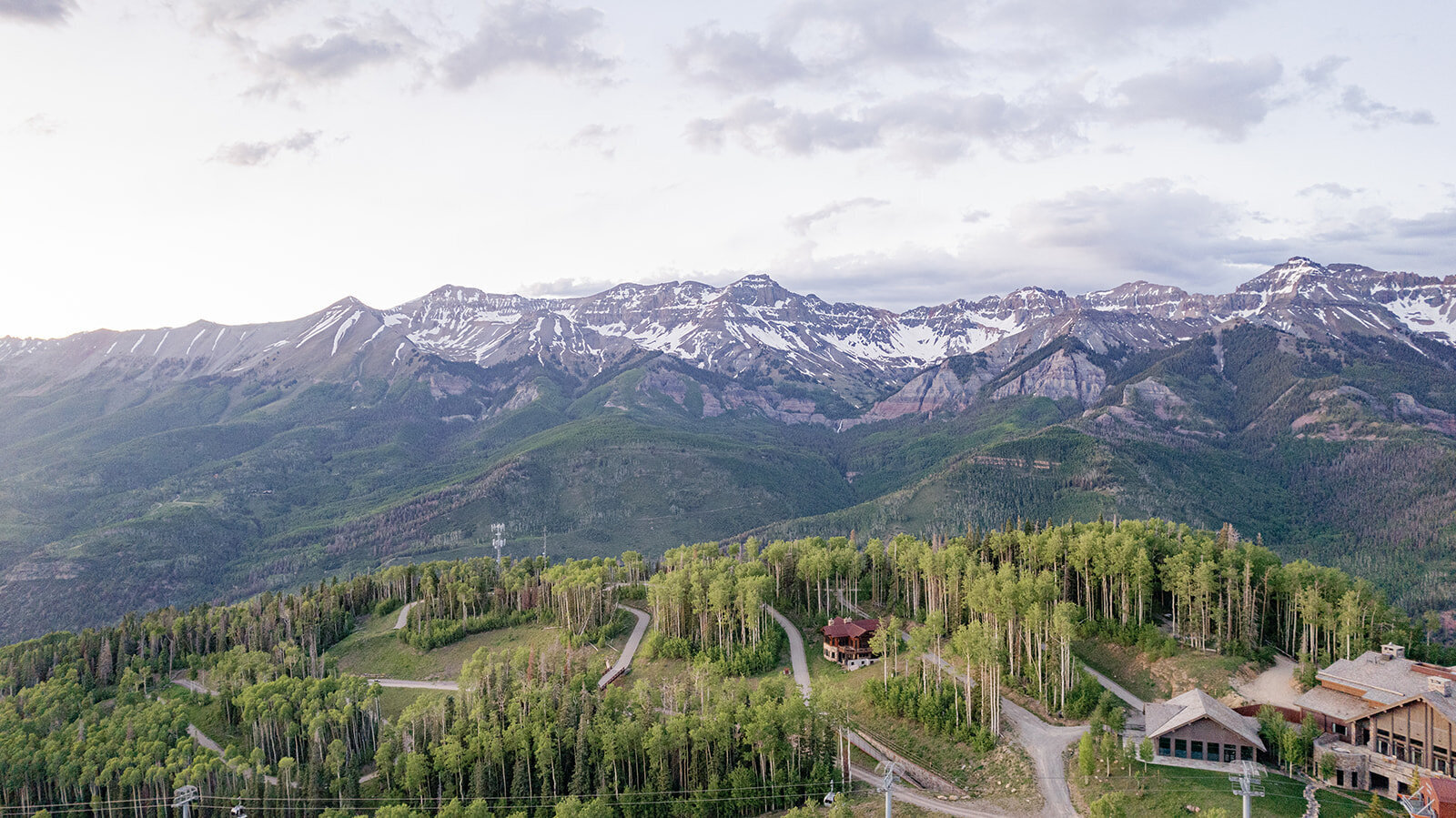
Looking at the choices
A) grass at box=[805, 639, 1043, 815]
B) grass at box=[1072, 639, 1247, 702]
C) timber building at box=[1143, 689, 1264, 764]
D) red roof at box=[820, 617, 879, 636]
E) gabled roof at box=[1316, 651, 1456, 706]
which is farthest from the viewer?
red roof at box=[820, 617, 879, 636]

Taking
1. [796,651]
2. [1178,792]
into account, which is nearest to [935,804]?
[1178,792]

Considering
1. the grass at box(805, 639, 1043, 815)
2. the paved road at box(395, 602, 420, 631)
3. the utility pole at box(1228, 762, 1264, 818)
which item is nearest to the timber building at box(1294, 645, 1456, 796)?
the utility pole at box(1228, 762, 1264, 818)

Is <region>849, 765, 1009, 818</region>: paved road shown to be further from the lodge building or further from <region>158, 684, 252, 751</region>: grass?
<region>158, 684, 252, 751</region>: grass

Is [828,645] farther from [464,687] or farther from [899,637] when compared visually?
[464,687]

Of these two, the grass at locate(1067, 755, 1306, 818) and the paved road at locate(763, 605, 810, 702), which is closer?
the grass at locate(1067, 755, 1306, 818)

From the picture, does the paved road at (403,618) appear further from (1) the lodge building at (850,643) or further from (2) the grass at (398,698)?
(1) the lodge building at (850,643)

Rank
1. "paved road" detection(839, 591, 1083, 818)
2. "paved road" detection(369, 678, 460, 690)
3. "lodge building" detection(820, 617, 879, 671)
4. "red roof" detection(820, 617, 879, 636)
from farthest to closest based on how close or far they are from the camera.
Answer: "paved road" detection(369, 678, 460, 690) < "red roof" detection(820, 617, 879, 636) < "lodge building" detection(820, 617, 879, 671) < "paved road" detection(839, 591, 1083, 818)

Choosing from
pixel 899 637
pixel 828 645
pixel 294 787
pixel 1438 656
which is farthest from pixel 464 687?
pixel 1438 656
